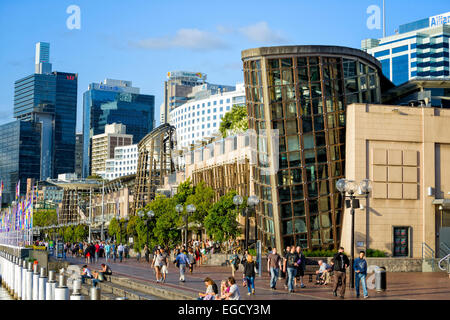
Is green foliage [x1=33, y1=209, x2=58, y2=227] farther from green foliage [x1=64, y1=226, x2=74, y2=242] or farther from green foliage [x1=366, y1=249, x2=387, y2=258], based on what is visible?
green foliage [x1=366, y1=249, x2=387, y2=258]

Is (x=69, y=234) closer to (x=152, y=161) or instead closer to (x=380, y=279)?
(x=152, y=161)

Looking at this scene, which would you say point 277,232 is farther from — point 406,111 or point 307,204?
point 406,111

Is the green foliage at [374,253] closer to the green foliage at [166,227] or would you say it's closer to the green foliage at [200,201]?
the green foliage at [200,201]

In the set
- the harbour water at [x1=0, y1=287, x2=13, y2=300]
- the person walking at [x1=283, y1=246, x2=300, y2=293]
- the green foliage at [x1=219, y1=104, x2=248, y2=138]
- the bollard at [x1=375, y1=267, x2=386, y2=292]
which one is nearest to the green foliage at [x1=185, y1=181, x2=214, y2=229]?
the green foliage at [x1=219, y1=104, x2=248, y2=138]

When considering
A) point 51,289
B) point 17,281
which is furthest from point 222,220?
point 51,289

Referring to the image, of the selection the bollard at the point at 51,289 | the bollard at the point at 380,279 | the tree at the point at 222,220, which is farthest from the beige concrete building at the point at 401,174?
the bollard at the point at 51,289

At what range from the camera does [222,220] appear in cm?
→ 5738

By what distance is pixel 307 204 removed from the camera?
5162 cm

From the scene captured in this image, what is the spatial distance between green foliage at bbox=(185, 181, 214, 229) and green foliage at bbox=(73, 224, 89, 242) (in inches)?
2886

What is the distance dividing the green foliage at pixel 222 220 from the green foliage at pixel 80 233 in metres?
84.7

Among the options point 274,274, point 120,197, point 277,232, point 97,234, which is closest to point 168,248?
point 277,232

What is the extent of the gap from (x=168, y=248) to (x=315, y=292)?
43.4 metres

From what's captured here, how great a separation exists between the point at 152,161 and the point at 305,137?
72702 mm

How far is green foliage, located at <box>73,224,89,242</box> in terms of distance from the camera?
139m
